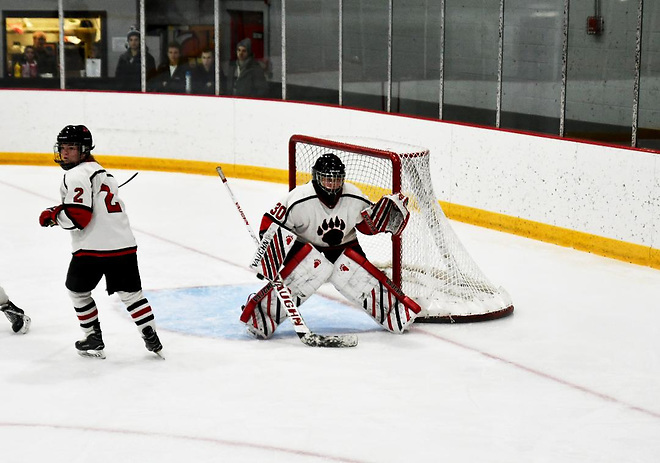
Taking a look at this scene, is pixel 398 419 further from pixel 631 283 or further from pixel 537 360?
pixel 631 283

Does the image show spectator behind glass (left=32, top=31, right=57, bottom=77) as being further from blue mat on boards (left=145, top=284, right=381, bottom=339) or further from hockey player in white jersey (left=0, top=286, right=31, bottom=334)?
hockey player in white jersey (left=0, top=286, right=31, bottom=334)

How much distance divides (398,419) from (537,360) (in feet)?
3.41

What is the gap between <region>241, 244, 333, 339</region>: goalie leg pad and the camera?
5094mm

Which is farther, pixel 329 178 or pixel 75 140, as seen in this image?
pixel 329 178

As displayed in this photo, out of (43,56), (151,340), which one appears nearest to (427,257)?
(151,340)

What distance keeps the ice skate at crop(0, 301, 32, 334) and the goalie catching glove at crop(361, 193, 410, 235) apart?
1635 millimetres

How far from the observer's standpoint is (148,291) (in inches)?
241

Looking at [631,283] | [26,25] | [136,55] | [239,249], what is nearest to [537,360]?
[631,283]

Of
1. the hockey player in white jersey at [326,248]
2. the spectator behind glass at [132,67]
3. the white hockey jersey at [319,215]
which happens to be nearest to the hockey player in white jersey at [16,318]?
the hockey player in white jersey at [326,248]

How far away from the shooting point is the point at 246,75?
35.6 ft

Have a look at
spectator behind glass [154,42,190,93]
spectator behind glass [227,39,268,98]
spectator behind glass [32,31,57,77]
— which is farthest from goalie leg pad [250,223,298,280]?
spectator behind glass [32,31,57,77]

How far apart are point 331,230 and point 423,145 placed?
3728 millimetres

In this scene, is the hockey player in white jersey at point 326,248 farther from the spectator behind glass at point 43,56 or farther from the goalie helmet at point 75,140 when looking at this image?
the spectator behind glass at point 43,56

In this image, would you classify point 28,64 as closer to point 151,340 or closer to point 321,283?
point 321,283
